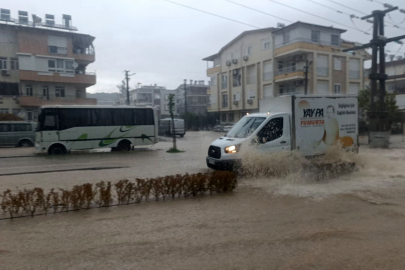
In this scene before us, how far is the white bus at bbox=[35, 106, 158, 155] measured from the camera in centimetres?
1941

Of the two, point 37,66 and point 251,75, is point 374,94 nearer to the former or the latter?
point 251,75

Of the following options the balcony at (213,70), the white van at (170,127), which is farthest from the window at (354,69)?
the white van at (170,127)

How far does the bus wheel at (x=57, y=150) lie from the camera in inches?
768

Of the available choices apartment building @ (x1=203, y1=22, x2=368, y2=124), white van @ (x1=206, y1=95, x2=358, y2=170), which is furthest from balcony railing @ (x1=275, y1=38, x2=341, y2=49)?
white van @ (x1=206, y1=95, x2=358, y2=170)

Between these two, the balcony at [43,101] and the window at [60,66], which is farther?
the window at [60,66]

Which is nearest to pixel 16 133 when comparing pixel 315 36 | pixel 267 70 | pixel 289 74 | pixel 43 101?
pixel 43 101

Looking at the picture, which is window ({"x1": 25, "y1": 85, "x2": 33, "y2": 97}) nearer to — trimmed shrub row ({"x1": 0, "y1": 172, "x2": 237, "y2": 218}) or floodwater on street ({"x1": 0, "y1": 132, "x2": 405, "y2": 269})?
trimmed shrub row ({"x1": 0, "y1": 172, "x2": 237, "y2": 218})

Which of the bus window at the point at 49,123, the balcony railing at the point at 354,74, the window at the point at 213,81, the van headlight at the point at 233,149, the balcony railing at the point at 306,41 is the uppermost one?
the balcony railing at the point at 306,41

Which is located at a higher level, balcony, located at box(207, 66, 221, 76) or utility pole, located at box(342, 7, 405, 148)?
balcony, located at box(207, 66, 221, 76)

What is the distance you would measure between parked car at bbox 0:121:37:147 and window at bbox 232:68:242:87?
30.4 metres

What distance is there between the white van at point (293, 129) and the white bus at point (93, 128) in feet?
36.4

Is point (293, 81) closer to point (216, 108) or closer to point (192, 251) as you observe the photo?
point (216, 108)

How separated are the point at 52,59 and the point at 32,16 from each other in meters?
5.16

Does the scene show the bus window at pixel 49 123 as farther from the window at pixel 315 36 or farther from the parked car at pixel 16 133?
the window at pixel 315 36
